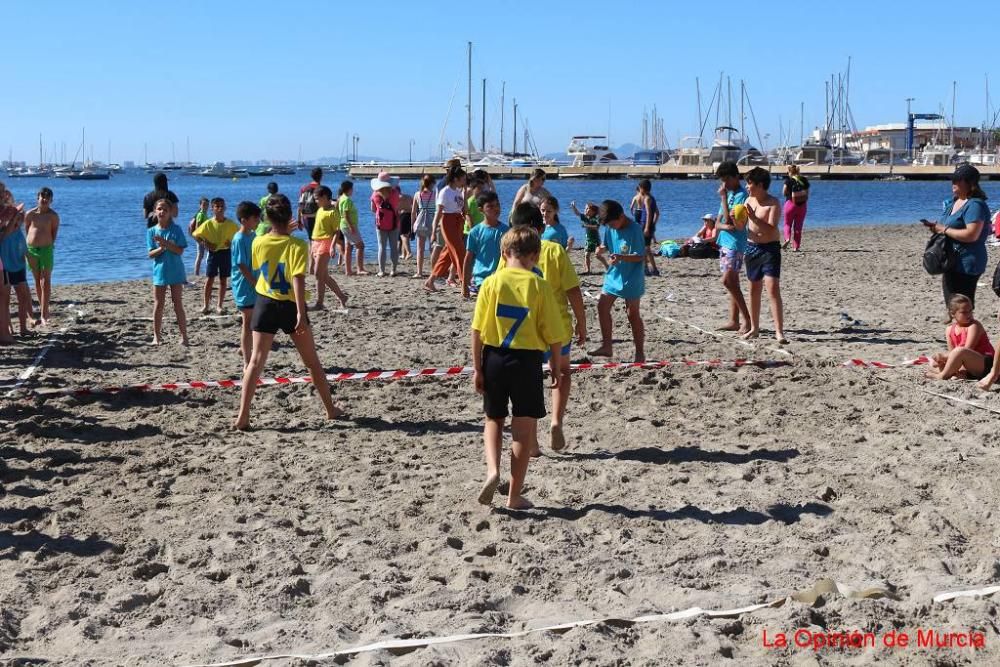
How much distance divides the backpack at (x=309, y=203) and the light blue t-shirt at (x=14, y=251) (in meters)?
4.73

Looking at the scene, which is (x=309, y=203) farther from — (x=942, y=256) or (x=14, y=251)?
(x=942, y=256)

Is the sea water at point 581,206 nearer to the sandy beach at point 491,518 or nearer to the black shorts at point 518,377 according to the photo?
the sandy beach at point 491,518

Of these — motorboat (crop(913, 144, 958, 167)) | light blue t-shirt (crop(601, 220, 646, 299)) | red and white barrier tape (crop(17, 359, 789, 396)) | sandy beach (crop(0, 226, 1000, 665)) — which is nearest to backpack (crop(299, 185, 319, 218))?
sandy beach (crop(0, 226, 1000, 665))

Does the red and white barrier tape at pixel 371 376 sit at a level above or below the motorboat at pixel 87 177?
below

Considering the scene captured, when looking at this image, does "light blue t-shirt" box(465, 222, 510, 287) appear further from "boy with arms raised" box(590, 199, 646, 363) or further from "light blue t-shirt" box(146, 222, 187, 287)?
"light blue t-shirt" box(146, 222, 187, 287)

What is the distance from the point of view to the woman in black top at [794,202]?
20.0 meters

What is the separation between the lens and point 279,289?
731cm

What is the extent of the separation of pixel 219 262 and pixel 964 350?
8.09 metres

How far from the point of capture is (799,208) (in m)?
20.8

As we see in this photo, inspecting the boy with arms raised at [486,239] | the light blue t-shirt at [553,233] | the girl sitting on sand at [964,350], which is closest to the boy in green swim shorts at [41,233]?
the light blue t-shirt at [553,233]

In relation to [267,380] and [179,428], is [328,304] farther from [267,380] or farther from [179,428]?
[179,428]

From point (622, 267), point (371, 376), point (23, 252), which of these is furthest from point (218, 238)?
point (622, 267)

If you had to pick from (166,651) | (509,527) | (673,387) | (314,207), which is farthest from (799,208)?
(166,651)

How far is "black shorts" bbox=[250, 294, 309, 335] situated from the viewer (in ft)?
24.1
